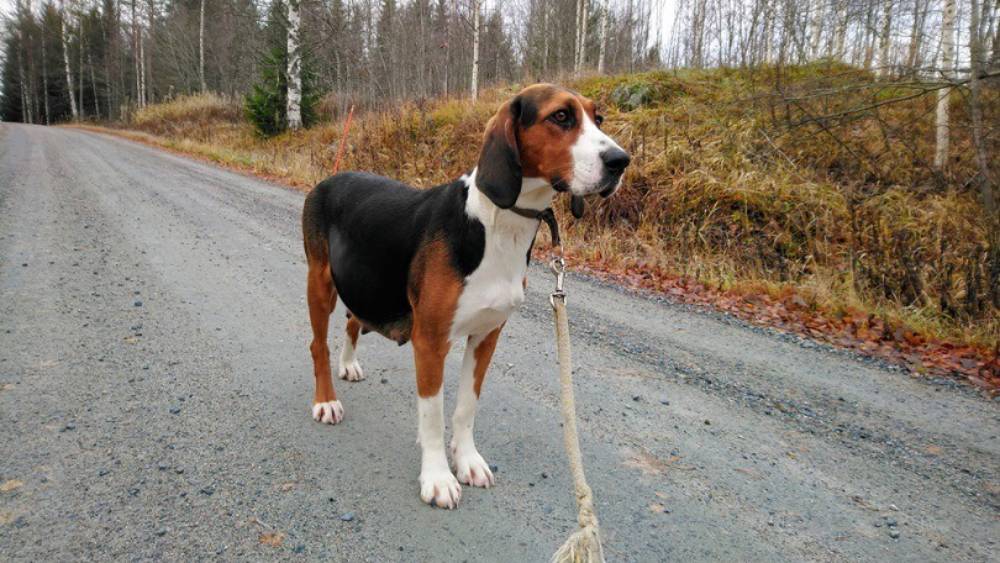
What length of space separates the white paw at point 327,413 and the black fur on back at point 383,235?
58 centimetres

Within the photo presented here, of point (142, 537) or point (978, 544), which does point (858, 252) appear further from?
point (142, 537)

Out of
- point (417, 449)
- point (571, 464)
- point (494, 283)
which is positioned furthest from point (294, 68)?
point (571, 464)

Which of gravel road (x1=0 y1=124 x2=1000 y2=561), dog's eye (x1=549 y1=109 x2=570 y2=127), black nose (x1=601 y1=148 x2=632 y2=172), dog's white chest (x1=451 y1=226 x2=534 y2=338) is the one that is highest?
dog's eye (x1=549 y1=109 x2=570 y2=127)

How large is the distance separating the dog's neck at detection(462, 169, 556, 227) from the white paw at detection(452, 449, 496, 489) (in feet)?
3.92

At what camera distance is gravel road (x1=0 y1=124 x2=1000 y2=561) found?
2.42 m

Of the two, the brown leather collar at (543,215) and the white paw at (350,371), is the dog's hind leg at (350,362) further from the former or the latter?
the brown leather collar at (543,215)

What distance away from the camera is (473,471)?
283 centimetres

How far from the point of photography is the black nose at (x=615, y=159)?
2.26 m

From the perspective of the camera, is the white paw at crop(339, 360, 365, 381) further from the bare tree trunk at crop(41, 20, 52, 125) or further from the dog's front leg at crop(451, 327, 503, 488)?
the bare tree trunk at crop(41, 20, 52, 125)

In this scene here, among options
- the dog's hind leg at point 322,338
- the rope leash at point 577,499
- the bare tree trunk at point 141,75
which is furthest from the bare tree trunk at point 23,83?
the rope leash at point 577,499

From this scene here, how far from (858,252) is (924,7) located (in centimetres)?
787

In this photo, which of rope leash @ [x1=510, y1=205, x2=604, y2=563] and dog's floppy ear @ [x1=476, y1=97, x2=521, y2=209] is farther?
dog's floppy ear @ [x1=476, y1=97, x2=521, y2=209]

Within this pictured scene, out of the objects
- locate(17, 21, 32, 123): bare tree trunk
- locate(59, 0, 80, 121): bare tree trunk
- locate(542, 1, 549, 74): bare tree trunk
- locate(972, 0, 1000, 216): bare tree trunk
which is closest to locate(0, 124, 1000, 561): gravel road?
locate(972, 0, 1000, 216): bare tree trunk

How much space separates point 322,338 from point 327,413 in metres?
0.44
